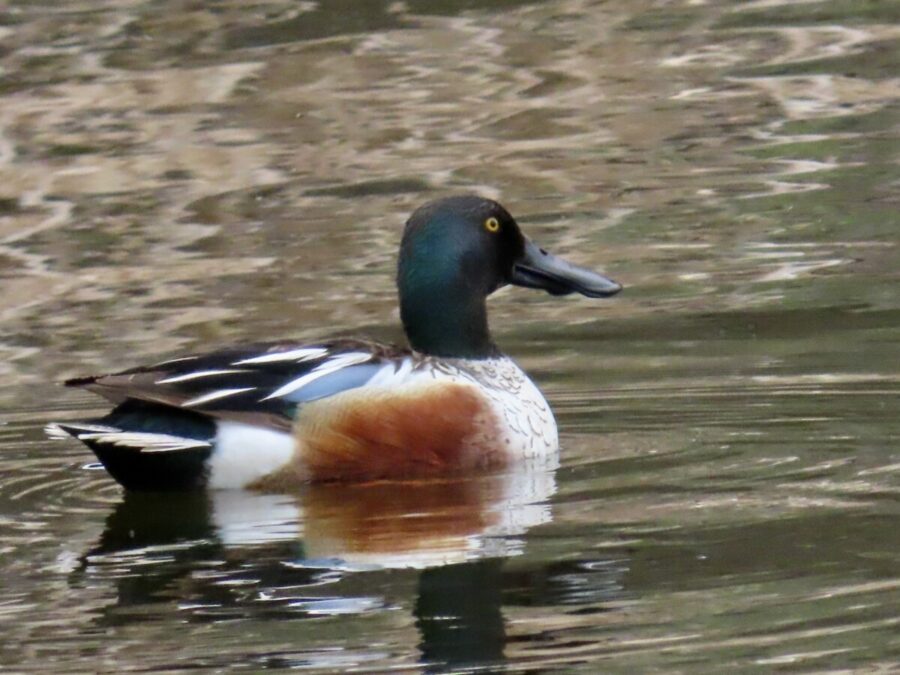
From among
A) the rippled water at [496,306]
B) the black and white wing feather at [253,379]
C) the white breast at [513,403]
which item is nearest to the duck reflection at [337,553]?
the rippled water at [496,306]

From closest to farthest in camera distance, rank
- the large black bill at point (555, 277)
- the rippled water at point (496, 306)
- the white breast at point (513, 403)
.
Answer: the rippled water at point (496, 306), the white breast at point (513, 403), the large black bill at point (555, 277)

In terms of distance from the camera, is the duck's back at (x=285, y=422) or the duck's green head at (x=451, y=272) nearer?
the duck's back at (x=285, y=422)

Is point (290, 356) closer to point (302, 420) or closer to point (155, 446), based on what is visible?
point (302, 420)

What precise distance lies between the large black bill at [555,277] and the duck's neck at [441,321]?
14.5 inches

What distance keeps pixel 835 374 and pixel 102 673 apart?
4.34 meters

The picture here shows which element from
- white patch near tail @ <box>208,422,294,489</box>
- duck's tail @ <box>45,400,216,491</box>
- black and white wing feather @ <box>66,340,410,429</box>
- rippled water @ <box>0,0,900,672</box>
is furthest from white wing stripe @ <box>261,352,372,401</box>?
rippled water @ <box>0,0,900,672</box>

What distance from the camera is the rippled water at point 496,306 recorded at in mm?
5910

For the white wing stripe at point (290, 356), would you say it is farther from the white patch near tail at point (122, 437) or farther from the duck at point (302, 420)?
the white patch near tail at point (122, 437)

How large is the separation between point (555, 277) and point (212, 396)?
171cm

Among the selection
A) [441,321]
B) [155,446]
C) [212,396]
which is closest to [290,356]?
[212,396]

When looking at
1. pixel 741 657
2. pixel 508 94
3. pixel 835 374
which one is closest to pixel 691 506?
pixel 741 657

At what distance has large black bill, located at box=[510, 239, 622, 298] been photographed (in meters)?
8.71

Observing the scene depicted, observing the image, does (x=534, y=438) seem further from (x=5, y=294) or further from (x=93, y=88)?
(x=93, y=88)

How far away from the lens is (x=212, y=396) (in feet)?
25.1
